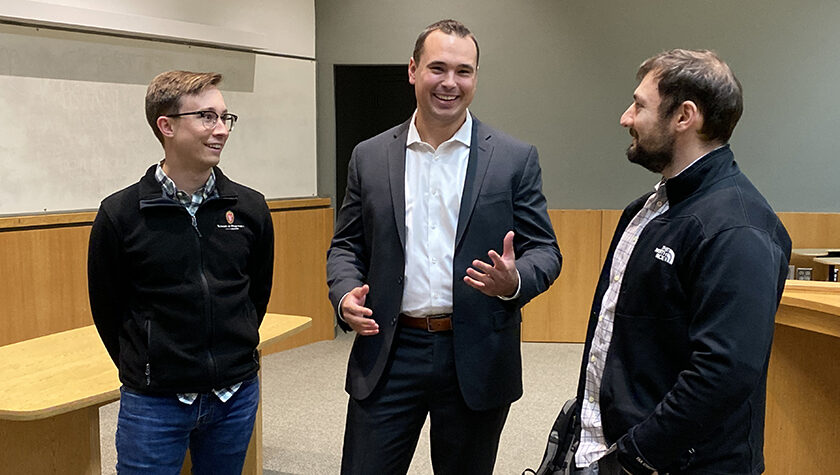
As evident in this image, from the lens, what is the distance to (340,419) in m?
4.25

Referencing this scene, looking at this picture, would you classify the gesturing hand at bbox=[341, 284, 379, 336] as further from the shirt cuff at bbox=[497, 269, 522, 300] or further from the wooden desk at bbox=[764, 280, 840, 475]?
the wooden desk at bbox=[764, 280, 840, 475]

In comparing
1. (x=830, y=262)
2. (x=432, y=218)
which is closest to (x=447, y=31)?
(x=432, y=218)

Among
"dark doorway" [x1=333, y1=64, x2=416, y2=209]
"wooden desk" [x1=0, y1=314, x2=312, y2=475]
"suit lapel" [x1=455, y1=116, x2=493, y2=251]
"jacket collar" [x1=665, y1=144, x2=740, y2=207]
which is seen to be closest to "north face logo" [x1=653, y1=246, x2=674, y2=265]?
"jacket collar" [x1=665, y1=144, x2=740, y2=207]

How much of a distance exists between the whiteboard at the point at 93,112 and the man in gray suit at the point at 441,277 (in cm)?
286

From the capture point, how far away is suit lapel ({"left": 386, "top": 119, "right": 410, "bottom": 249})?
2.03 meters

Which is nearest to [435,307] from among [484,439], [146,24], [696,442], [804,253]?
[484,439]

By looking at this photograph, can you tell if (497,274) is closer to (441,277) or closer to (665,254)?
(441,277)

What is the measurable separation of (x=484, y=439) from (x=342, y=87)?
16.8ft

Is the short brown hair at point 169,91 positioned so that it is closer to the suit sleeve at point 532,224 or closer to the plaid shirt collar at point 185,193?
the plaid shirt collar at point 185,193

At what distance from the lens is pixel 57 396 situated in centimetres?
218

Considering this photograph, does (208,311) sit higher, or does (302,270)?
(208,311)

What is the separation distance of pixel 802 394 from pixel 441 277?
171 centimetres

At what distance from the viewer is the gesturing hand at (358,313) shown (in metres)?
1.90

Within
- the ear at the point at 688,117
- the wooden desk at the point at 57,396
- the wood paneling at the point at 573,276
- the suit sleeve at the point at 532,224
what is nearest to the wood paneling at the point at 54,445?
the wooden desk at the point at 57,396
